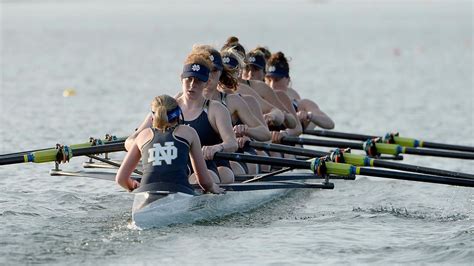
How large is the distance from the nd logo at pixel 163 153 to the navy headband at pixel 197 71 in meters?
1.01

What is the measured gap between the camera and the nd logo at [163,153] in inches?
400

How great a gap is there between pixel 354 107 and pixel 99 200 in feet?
43.3

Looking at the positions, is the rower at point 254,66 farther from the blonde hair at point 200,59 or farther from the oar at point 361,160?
the blonde hair at point 200,59

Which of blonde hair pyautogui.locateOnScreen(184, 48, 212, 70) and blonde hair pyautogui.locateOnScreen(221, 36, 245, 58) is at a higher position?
blonde hair pyautogui.locateOnScreen(221, 36, 245, 58)

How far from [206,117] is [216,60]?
59 cm

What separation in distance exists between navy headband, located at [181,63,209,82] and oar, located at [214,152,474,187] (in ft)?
2.60

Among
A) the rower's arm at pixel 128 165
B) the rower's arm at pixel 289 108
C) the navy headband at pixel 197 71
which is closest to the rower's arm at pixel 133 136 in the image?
the rower's arm at pixel 128 165

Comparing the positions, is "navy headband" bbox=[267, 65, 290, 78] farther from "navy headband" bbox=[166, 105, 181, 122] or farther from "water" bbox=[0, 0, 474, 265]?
"navy headband" bbox=[166, 105, 181, 122]

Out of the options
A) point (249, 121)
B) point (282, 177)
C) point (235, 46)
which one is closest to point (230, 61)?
point (249, 121)

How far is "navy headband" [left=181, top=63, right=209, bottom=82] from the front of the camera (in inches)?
429

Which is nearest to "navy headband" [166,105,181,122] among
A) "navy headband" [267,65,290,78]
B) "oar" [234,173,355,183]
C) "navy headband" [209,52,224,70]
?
"navy headband" [209,52,224,70]

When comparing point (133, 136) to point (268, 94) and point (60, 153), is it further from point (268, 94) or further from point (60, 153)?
point (268, 94)

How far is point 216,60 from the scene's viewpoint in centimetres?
1153

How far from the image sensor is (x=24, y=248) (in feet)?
31.7
